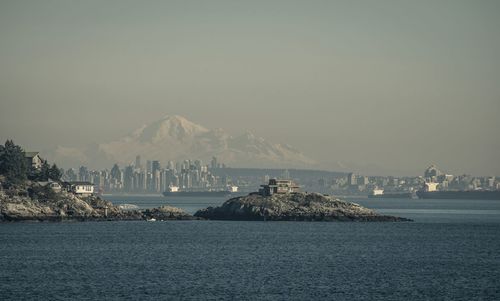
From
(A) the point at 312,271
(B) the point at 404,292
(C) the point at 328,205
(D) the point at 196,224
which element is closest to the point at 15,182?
(D) the point at 196,224

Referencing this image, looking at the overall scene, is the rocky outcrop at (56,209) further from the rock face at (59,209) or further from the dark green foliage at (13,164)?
the dark green foliage at (13,164)

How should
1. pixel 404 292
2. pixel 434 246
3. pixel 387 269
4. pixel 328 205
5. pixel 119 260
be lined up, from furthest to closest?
1. pixel 328 205
2. pixel 434 246
3. pixel 119 260
4. pixel 387 269
5. pixel 404 292

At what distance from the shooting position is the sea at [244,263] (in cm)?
8344

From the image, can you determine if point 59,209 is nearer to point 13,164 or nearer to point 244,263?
point 13,164

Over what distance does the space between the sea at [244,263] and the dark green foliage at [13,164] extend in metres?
18.4

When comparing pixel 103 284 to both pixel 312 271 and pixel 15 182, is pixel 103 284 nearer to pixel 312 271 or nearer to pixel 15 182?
pixel 312 271

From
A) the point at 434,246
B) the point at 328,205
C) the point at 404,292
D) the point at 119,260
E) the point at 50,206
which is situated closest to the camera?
the point at 404,292

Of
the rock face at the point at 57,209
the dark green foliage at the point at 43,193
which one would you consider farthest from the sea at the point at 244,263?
the dark green foliage at the point at 43,193

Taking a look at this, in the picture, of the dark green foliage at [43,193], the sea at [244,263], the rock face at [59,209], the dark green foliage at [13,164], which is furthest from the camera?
the dark green foliage at [13,164]

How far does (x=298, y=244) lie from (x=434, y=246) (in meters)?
17.7

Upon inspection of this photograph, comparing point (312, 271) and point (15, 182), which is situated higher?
point (15, 182)

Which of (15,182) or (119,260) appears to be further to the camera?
(15,182)

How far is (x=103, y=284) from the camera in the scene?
3433 inches

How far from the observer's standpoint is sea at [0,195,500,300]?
83438 mm
